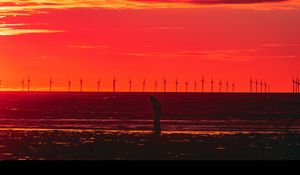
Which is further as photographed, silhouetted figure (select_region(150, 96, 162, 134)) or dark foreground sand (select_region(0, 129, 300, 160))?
silhouetted figure (select_region(150, 96, 162, 134))

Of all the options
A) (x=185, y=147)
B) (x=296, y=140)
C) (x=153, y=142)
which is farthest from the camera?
(x=296, y=140)

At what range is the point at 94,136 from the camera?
42.1 metres

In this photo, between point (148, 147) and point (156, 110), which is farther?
point (156, 110)

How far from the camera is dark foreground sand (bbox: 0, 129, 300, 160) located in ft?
95.7

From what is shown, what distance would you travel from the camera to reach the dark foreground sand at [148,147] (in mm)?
29156

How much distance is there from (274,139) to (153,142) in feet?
27.7

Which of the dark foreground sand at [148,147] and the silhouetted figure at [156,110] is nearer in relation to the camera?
the dark foreground sand at [148,147]

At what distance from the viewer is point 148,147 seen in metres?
33.3

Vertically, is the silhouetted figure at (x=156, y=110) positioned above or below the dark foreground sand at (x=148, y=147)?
above

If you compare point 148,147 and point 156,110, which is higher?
point 156,110

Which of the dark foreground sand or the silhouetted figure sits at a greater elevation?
the silhouetted figure
